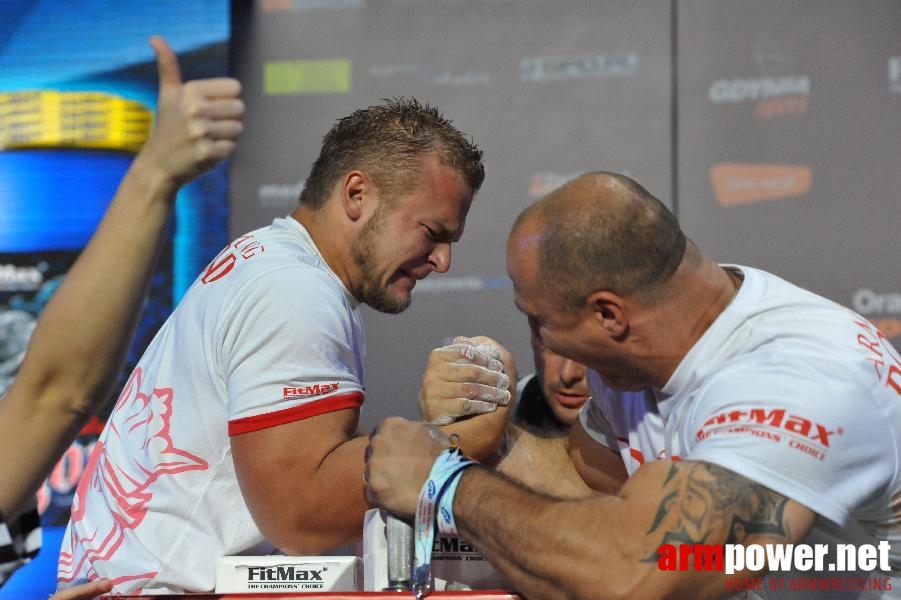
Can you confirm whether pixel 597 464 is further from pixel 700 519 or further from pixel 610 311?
pixel 700 519

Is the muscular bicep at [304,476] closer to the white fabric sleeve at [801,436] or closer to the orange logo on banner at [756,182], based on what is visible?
the white fabric sleeve at [801,436]

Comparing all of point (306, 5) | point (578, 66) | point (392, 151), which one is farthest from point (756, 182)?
point (392, 151)

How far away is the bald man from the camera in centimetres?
146

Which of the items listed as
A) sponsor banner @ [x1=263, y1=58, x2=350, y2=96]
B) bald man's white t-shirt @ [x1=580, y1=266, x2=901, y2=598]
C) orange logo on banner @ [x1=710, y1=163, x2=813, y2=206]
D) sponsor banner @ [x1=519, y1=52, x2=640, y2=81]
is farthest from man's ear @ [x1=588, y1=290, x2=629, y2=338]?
sponsor banner @ [x1=263, y1=58, x2=350, y2=96]

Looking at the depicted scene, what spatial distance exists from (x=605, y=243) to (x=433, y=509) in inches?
21.0

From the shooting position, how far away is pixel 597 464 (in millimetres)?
2148

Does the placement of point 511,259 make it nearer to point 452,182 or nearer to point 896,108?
point 452,182

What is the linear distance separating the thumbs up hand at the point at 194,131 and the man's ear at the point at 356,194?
39.0 inches

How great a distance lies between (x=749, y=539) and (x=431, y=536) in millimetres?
471

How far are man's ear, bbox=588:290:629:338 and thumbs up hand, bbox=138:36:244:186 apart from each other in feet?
2.40

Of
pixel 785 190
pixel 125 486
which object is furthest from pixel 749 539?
pixel 785 190

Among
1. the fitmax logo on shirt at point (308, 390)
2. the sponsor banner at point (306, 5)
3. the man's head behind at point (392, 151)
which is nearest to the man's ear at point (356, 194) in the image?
the man's head behind at point (392, 151)

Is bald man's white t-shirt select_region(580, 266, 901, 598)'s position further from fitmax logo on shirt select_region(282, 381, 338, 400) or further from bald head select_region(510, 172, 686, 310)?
fitmax logo on shirt select_region(282, 381, 338, 400)

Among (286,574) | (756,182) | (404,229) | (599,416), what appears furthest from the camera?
(756,182)
